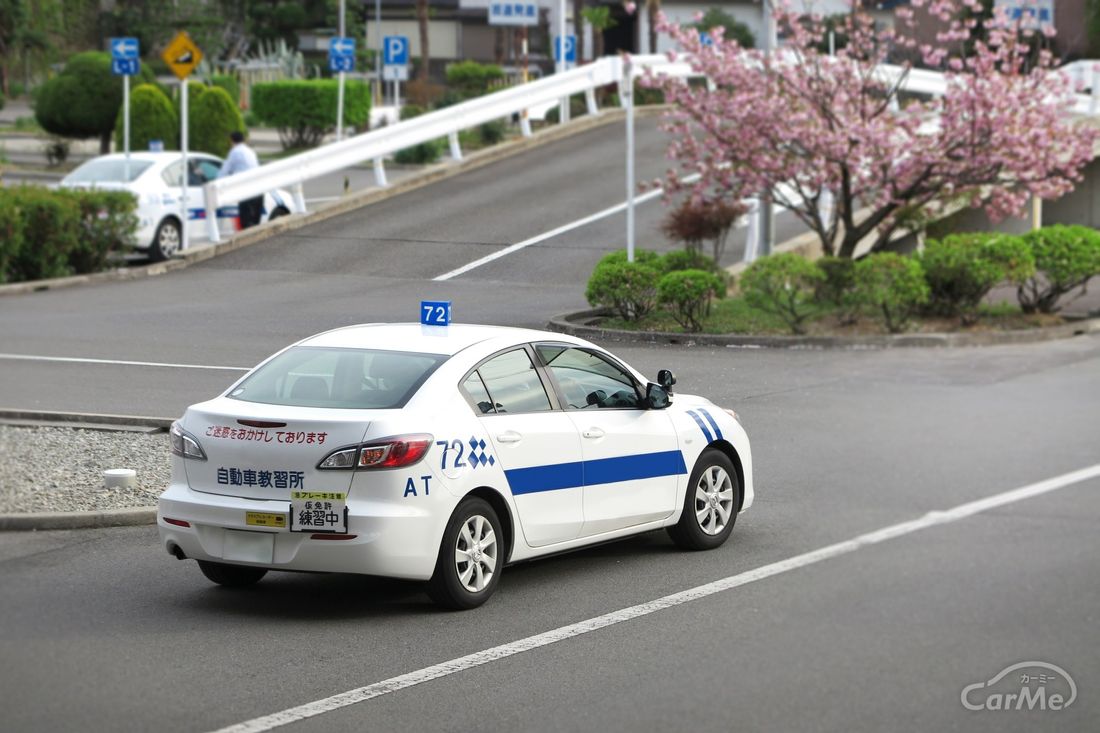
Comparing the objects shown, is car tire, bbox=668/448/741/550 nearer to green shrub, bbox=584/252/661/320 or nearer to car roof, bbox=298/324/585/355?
car roof, bbox=298/324/585/355

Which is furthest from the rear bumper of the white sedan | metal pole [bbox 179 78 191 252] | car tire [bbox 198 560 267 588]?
metal pole [bbox 179 78 191 252]

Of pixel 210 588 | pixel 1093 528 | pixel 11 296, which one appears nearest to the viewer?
pixel 210 588

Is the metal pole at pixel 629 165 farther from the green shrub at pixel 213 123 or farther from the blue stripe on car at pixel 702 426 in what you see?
the green shrub at pixel 213 123

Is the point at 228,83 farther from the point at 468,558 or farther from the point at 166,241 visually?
the point at 468,558

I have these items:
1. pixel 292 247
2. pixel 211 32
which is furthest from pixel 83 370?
pixel 211 32

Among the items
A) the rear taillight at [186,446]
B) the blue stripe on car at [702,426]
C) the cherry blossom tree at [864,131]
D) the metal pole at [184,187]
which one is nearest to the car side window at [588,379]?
the blue stripe on car at [702,426]

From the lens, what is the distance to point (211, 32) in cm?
8000

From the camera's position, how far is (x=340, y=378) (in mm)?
8578

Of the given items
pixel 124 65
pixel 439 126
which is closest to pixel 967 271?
pixel 439 126

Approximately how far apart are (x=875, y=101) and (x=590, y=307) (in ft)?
15.5

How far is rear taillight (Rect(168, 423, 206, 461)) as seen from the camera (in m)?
8.40

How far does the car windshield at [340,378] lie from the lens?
27.5ft

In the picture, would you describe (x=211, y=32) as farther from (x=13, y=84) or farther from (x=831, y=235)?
(x=831, y=235)

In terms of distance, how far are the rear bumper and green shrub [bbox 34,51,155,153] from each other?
3963 cm
